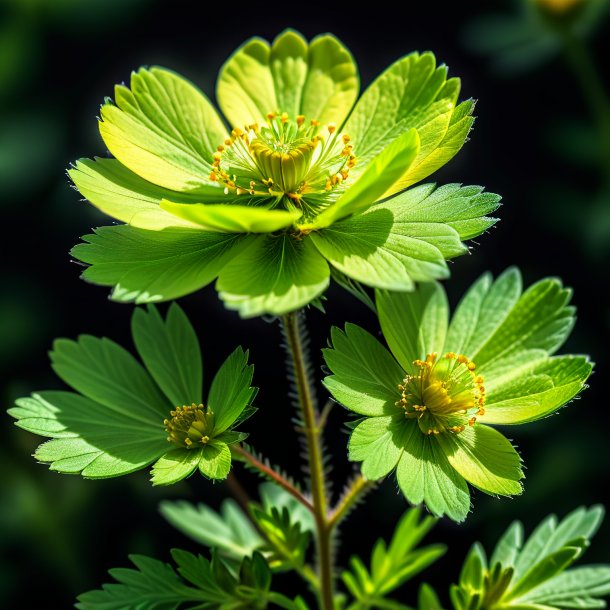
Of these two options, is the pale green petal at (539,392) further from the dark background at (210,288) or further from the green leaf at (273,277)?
the dark background at (210,288)

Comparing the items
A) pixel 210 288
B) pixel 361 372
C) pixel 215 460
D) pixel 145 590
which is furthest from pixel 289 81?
pixel 210 288

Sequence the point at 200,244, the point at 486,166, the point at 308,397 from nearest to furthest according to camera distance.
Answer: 1. the point at 200,244
2. the point at 308,397
3. the point at 486,166

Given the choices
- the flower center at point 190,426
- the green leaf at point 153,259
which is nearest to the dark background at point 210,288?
the flower center at point 190,426

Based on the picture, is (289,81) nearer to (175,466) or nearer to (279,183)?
(279,183)

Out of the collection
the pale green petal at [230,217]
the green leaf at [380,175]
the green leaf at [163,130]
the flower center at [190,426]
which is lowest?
the flower center at [190,426]

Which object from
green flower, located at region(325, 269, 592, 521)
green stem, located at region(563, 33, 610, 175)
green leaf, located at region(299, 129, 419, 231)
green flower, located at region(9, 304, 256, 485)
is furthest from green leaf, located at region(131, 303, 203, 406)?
green stem, located at region(563, 33, 610, 175)

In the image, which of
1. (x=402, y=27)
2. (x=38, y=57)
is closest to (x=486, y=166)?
(x=402, y=27)

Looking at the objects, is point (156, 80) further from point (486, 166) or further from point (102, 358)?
A: point (486, 166)
